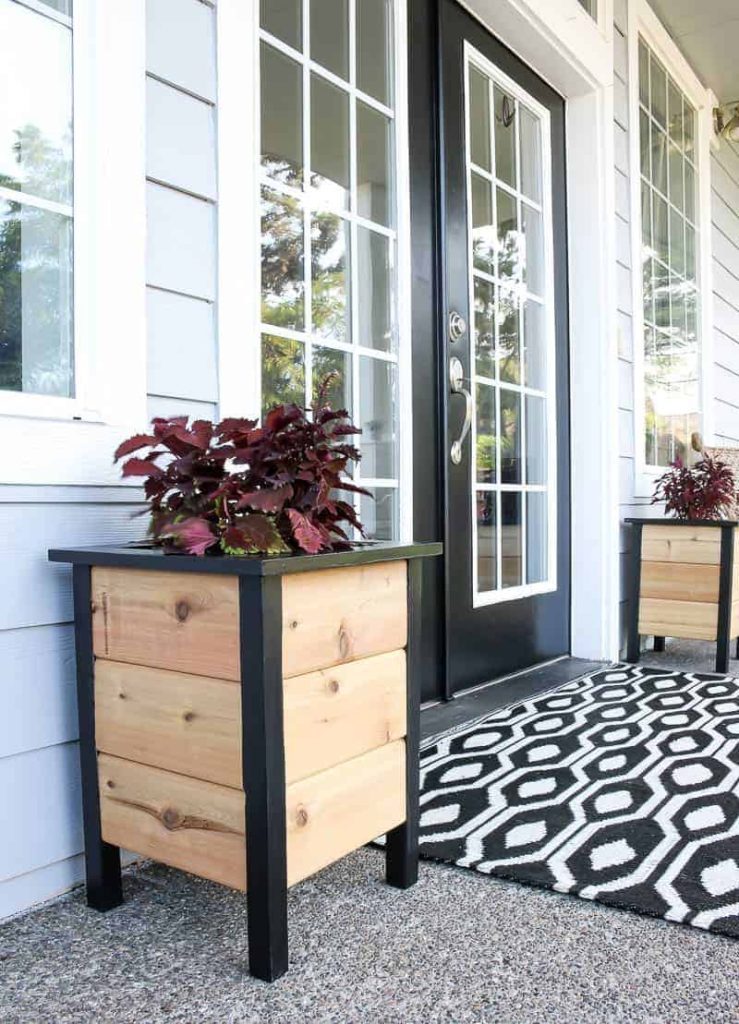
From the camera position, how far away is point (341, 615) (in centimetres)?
124

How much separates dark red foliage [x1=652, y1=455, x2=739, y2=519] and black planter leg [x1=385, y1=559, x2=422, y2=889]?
2092 mm

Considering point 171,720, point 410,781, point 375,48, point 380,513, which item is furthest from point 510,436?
point 171,720

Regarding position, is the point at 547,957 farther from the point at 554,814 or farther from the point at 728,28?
the point at 728,28

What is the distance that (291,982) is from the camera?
3.64 feet

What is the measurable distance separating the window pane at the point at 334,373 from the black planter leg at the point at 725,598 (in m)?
1.55

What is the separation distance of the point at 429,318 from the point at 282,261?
2.01 feet

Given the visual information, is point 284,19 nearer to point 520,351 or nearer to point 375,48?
point 375,48

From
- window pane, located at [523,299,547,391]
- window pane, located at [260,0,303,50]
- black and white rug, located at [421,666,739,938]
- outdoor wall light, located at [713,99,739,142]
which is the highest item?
outdoor wall light, located at [713,99,739,142]

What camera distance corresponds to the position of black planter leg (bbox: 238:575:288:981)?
43.0 inches

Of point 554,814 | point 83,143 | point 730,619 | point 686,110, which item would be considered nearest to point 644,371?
point 730,619

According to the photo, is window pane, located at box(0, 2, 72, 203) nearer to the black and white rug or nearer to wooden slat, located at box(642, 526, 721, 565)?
the black and white rug

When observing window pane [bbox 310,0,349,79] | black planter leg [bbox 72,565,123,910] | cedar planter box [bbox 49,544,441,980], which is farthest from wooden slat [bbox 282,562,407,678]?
window pane [bbox 310,0,349,79]

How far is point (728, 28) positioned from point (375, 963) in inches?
161

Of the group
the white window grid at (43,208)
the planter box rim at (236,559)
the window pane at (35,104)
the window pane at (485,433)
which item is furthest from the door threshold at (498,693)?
the window pane at (35,104)
